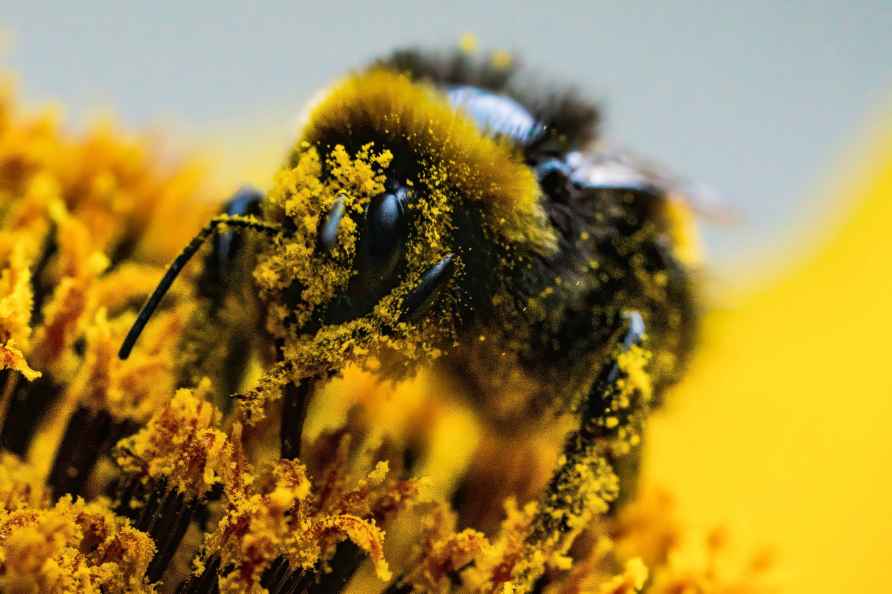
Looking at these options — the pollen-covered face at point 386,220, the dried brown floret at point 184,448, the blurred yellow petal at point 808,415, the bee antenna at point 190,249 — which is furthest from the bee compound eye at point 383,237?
the blurred yellow petal at point 808,415

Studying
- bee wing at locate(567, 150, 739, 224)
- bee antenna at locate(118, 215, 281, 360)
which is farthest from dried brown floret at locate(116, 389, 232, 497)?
bee wing at locate(567, 150, 739, 224)

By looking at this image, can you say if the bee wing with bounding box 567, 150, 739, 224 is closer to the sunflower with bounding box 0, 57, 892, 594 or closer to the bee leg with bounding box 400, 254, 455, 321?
the sunflower with bounding box 0, 57, 892, 594

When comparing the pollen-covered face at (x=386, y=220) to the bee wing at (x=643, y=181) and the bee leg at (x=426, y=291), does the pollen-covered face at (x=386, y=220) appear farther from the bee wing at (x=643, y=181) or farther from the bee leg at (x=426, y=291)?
the bee wing at (x=643, y=181)

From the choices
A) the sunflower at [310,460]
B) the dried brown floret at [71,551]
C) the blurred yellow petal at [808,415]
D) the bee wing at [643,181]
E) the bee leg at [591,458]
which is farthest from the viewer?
the blurred yellow petal at [808,415]

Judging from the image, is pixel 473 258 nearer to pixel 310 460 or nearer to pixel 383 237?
pixel 383 237

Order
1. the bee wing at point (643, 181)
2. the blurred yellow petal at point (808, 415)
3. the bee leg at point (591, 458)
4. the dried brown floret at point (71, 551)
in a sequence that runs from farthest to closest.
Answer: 1. the blurred yellow petal at point (808, 415)
2. the bee wing at point (643, 181)
3. the bee leg at point (591, 458)
4. the dried brown floret at point (71, 551)

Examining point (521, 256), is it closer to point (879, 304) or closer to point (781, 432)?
point (781, 432)

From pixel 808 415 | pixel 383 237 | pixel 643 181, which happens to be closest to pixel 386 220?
pixel 383 237
